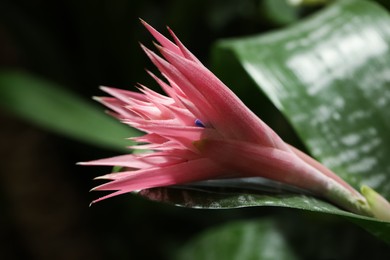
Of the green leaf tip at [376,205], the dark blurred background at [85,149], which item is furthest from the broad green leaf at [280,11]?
the green leaf tip at [376,205]

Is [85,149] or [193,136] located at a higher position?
[193,136]

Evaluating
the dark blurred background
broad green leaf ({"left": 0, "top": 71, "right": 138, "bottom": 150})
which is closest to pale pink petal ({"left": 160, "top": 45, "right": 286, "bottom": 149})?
broad green leaf ({"left": 0, "top": 71, "right": 138, "bottom": 150})

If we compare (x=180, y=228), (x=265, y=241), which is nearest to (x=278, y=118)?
(x=265, y=241)

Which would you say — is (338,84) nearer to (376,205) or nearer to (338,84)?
(338,84)

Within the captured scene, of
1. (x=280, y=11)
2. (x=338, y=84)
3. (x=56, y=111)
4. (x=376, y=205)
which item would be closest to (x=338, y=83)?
(x=338, y=84)

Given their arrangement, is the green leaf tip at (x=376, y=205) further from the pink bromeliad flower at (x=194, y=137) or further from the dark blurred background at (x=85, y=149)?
the dark blurred background at (x=85, y=149)

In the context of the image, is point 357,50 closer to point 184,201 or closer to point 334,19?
point 334,19
